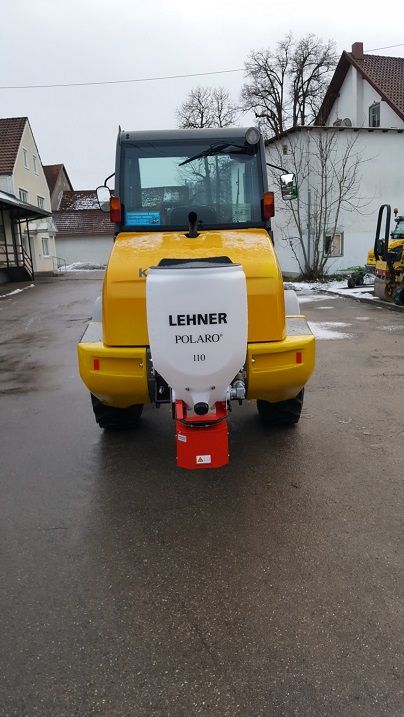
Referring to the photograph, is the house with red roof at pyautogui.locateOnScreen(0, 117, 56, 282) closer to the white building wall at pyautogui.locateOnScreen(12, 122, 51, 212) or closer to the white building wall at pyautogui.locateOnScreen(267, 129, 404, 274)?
the white building wall at pyautogui.locateOnScreen(12, 122, 51, 212)

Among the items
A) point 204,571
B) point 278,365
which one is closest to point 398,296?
point 278,365

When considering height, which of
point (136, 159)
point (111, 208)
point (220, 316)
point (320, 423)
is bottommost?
point (320, 423)

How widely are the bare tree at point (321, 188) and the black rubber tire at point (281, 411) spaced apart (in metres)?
18.6

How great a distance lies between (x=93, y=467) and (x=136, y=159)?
2640 mm

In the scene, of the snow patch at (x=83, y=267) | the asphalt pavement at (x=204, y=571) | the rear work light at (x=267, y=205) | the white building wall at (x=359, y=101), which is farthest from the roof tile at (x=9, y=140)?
the rear work light at (x=267, y=205)

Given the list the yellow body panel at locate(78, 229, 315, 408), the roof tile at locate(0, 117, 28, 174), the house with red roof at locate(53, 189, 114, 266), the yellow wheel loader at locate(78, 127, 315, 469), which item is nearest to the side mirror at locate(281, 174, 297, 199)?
the yellow wheel loader at locate(78, 127, 315, 469)

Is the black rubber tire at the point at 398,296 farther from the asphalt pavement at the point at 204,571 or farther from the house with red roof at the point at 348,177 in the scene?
the house with red roof at the point at 348,177

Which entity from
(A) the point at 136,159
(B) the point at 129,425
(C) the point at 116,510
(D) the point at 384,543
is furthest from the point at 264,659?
(A) the point at 136,159

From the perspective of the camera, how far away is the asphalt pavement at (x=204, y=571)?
2145 millimetres

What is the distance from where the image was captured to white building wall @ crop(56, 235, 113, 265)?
156ft

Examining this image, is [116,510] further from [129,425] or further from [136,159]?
[136,159]

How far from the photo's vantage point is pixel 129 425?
5.16 m

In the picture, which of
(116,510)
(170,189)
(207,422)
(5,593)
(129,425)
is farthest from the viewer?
(129,425)

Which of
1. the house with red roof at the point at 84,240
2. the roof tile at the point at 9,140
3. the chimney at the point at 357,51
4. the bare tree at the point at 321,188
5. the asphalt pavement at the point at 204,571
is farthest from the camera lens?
the house with red roof at the point at 84,240
